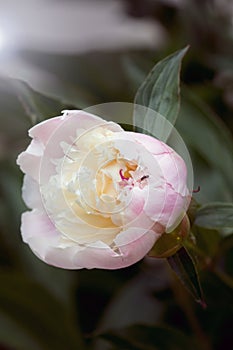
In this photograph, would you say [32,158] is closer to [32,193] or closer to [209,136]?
[32,193]

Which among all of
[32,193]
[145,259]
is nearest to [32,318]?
[145,259]

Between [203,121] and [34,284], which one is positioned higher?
[203,121]

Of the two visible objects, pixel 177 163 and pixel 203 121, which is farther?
pixel 203 121

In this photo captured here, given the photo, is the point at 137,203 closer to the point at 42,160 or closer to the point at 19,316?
the point at 42,160

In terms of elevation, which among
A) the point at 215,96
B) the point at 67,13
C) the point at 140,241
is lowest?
the point at 67,13

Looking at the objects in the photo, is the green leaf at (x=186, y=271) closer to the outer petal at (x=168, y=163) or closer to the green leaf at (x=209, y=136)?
the outer petal at (x=168, y=163)

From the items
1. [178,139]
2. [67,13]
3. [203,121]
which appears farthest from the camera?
[67,13]

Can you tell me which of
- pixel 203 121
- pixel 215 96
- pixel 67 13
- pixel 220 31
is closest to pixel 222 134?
pixel 203 121

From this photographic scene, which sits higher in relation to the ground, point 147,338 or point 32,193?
point 32,193
